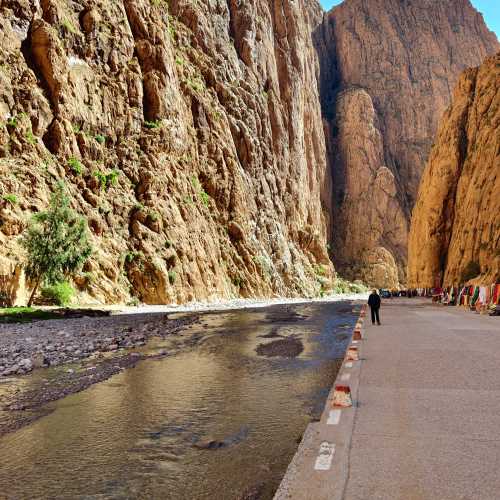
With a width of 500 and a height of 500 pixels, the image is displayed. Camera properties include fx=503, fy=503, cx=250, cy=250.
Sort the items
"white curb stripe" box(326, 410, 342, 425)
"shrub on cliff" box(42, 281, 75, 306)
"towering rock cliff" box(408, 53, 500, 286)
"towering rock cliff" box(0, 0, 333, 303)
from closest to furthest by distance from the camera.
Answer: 1. "white curb stripe" box(326, 410, 342, 425)
2. "shrub on cliff" box(42, 281, 75, 306)
3. "towering rock cliff" box(0, 0, 333, 303)
4. "towering rock cliff" box(408, 53, 500, 286)

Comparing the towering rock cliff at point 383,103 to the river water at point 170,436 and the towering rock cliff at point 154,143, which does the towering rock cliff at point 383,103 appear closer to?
the towering rock cliff at point 154,143

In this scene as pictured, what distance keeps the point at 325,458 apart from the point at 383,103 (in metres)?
132

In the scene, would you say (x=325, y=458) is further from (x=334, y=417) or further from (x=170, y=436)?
(x=170, y=436)

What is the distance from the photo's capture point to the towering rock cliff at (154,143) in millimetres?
36719

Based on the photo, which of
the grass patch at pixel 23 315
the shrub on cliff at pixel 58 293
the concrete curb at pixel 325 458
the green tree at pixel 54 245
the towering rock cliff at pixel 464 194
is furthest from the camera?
the towering rock cliff at pixel 464 194

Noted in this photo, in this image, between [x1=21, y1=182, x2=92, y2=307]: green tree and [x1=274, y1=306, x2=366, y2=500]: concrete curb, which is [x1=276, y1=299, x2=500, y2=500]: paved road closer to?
[x1=274, y1=306, x2=366, y2=500]: concrete curb

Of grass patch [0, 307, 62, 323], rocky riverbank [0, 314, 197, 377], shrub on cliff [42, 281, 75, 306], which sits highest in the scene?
shrub on cliff [42, 281, 75, 306]

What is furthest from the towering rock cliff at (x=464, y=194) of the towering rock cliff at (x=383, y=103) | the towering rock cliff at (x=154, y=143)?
the towering rock cliff at (x=383, y=103)

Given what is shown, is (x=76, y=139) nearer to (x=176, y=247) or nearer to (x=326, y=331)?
(x=176, y=247)

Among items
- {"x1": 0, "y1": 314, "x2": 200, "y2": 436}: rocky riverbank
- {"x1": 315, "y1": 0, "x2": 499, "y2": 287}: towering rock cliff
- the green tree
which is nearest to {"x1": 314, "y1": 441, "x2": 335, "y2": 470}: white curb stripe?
{"x1": 0, "y1": 314, "x2": 200, "y2": 436}: rocky riverbank

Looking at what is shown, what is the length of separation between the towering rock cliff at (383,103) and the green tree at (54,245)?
280 ft

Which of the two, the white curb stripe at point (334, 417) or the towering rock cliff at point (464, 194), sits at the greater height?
the towering rock cliff at point (464, 194)

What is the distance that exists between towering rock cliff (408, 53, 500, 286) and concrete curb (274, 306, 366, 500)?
127 feet

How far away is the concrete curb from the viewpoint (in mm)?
3816
